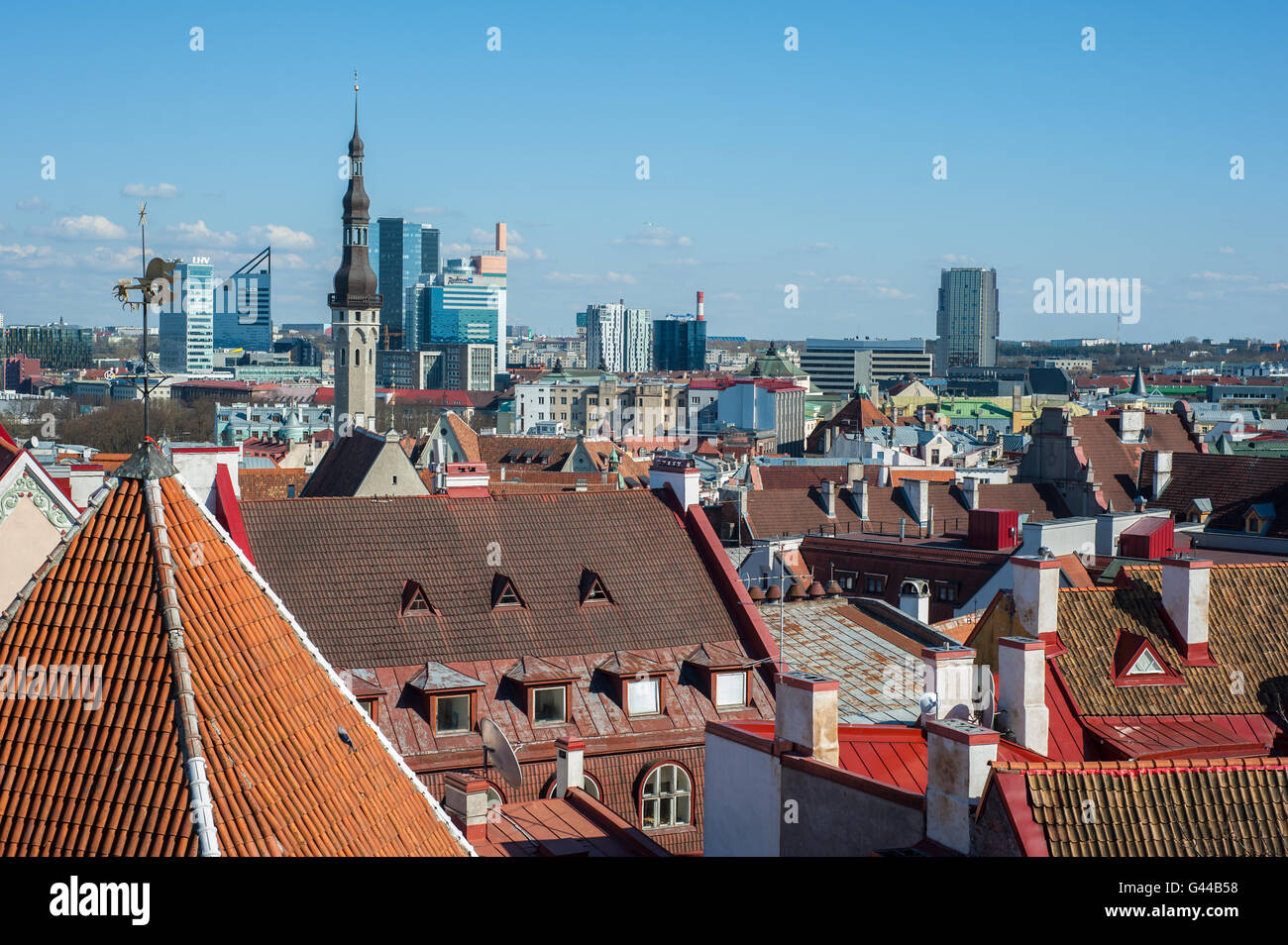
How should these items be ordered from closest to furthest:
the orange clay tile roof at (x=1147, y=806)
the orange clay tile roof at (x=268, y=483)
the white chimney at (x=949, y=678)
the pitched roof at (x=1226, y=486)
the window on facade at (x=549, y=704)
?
1. the orange clay tile roof at (x=1147, y=806)
2. the white chimney at (x=949, y=678)
3. the window on facade at (x=549, y=704)
4. the pitched roof at (x=1226, y=486)
5. the orange clay tile roof at (x=268, y=483)

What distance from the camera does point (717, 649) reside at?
78.4 feet

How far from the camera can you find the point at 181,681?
28.6 ft

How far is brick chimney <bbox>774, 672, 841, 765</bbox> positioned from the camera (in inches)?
551

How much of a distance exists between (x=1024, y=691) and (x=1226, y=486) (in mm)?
33670

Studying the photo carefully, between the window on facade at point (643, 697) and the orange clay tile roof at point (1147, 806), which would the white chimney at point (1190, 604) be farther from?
the orange clay tile roof at point (1147, 806)

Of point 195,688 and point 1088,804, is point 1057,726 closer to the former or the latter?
point 1088,804

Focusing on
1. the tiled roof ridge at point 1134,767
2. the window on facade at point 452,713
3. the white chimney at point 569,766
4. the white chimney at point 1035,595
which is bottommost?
the white chimney at point 569,766

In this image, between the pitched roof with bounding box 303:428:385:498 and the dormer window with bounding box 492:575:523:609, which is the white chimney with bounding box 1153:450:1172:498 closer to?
the pitched roof with bounding box 303:428:385:498

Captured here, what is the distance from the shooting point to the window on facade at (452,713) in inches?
852

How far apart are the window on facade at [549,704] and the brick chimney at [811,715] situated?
8.42 m

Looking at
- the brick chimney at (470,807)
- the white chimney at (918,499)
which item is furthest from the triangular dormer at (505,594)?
the white chimney at (918,499)

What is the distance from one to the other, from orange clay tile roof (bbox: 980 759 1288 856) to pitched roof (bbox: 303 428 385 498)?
3190 centimetres
